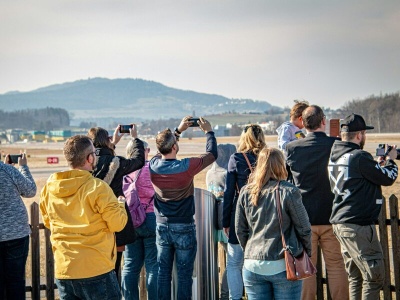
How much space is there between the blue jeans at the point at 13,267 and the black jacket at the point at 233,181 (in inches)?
78.3

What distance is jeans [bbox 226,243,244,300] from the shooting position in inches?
260

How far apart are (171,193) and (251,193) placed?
1592 mm

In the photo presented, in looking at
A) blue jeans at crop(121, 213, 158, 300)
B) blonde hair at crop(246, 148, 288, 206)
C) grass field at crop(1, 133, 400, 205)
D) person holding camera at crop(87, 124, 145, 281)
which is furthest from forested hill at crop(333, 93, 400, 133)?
blonde hair at crop(246, 148, 288, 206)

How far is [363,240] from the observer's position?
19.3 ft

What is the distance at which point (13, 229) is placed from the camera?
19.7ft

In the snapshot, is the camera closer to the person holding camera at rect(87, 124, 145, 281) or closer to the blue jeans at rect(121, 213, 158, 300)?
the person holding camera at rect(87, 124, 145, 281)

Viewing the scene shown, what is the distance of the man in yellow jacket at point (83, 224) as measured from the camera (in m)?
4.84

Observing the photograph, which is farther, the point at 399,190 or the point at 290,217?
the point at 399,190

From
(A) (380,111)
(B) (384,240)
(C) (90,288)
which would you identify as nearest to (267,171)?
(C) (90,288)

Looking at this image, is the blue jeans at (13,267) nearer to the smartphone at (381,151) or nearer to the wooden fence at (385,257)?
the wooden fence at (385,257)

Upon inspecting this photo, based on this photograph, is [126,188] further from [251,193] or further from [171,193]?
[251,193]

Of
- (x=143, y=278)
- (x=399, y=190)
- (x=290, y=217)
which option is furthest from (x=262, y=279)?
(x=399, y=190)

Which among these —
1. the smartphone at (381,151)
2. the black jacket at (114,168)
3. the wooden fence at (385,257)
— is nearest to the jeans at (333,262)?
the wooden fence at (385,257)

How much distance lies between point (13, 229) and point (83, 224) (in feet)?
4.75
